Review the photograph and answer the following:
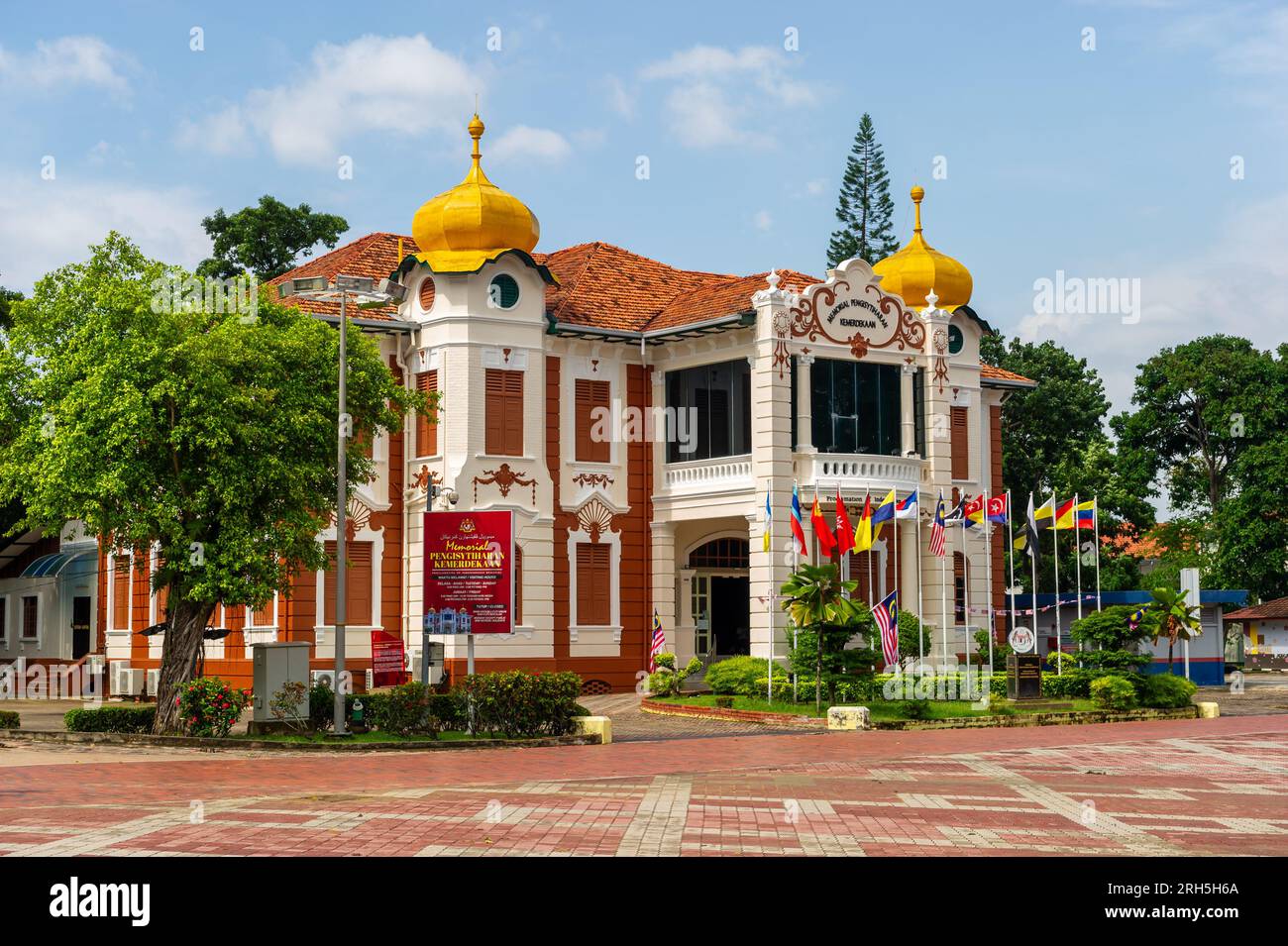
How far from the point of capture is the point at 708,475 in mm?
40031

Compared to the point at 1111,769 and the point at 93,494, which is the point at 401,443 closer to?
the point at 93,494

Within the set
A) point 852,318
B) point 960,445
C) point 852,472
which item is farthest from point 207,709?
point 960,445

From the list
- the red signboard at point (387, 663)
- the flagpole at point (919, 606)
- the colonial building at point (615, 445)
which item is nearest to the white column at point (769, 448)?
the colonial building at point (615, 445)

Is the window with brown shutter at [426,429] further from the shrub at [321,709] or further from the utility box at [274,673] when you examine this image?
the shrub at [321,709]

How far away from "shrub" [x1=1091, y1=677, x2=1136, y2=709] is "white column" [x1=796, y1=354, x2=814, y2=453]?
8.83 m

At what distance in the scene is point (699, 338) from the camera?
1578 inches

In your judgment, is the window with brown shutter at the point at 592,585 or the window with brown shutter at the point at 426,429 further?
the window with brown shutter at the point at 592,585

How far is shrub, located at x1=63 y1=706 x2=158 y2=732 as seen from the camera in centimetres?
2705

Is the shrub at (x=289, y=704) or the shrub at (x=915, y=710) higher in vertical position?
the shrub at (x=289, y=704)

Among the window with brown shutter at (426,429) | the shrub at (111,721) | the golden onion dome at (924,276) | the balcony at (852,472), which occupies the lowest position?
the shrub at (111,721)

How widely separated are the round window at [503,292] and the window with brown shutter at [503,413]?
163 cm

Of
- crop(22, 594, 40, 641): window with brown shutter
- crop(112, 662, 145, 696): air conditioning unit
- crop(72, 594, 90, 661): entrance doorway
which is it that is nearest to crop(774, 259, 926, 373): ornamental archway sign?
crop(112, 662, 145, 696): air conditioning unit

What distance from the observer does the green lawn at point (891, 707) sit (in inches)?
1244
